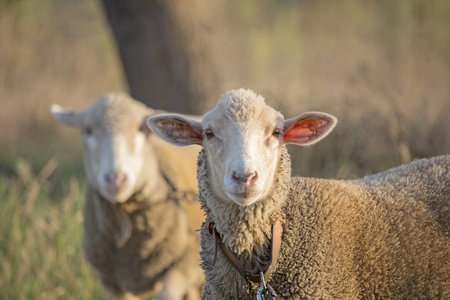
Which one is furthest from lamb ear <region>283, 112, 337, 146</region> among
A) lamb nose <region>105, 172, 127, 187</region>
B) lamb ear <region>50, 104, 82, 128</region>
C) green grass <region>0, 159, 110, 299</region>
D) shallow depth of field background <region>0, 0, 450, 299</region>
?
green grass <region>0, 159, 110, 299</region>

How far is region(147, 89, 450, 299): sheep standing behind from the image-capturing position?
8.20ft

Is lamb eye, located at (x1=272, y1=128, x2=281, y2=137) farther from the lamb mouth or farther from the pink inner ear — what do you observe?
the lamb mouth

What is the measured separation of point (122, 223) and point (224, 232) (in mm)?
2144

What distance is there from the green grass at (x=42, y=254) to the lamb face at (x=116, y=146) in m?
0.99

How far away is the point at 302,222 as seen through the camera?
2.64 meters

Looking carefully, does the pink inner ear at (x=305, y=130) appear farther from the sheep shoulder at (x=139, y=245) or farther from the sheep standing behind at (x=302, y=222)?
the sheep shoulder at (x=139, y=245)

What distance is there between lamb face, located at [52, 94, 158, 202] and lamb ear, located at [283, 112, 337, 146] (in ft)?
6.33

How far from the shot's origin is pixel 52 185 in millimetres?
7980

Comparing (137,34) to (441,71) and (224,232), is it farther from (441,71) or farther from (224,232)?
(441,71)

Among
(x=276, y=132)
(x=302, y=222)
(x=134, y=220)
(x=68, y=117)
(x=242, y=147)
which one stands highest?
(x=68, y=117)

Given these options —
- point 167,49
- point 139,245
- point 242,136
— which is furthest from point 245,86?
point 242,136

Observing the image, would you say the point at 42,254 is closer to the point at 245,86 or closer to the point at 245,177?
the point at 245,86

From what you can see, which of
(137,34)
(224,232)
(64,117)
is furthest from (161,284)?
(137,34)

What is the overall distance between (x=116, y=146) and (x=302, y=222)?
2224 mm
